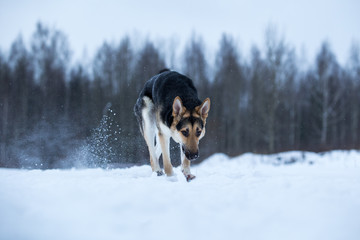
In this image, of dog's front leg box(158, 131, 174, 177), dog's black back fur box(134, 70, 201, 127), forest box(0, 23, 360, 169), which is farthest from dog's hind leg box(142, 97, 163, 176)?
forest box(0, 23, 360, 169)

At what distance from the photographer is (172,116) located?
432 cm

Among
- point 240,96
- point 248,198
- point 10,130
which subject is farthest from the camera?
point 240,96

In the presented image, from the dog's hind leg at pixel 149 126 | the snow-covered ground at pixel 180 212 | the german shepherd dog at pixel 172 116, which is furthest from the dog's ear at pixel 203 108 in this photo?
the snow-covered ground at pixel 180 212

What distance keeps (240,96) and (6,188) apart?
25.1m

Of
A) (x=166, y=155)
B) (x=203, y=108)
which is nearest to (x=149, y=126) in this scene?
(x=166, y=155)

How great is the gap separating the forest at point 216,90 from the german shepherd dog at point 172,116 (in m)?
13.7

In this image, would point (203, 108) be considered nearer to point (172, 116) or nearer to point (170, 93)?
point (172, 116)

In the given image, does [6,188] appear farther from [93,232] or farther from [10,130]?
[10,130]

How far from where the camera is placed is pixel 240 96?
2638 cm

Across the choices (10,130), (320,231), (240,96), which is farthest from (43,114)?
(320,231)

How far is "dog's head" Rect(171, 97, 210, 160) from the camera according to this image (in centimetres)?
389

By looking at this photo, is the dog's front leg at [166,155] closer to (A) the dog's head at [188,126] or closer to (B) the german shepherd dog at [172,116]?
(B) the german shepherd dog at [172,116]

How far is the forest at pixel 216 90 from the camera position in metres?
21.7

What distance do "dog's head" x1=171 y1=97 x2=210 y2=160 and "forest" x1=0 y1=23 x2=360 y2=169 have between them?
14.9 metres
